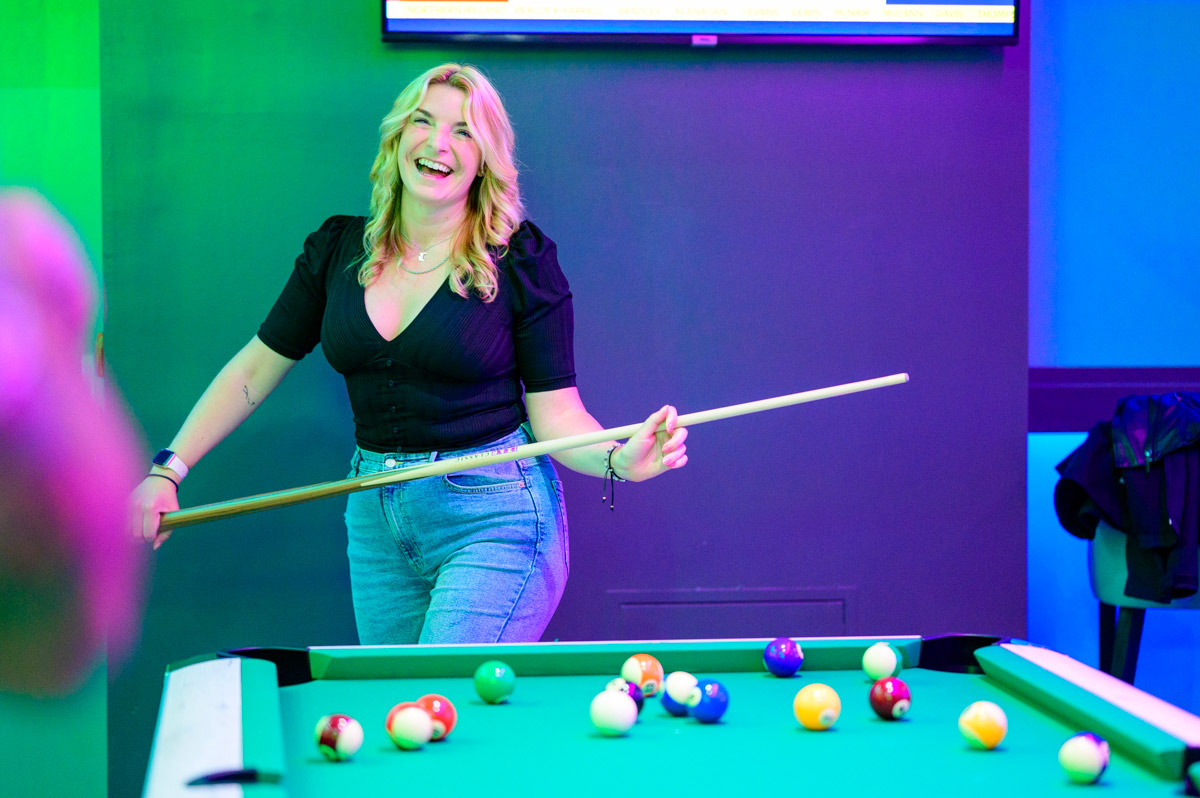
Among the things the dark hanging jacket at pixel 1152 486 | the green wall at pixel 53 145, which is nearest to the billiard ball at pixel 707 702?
the dark hanging jacket at pixel 1152 486

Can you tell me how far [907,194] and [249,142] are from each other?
5.26 ft

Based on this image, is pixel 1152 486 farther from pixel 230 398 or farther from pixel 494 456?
pixel 230 398

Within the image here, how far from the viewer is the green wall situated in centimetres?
280

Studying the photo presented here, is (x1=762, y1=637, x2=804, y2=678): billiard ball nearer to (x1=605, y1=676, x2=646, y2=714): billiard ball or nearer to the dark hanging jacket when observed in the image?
(x1=605, y1=676, x2=646, y2=714): billiard ball

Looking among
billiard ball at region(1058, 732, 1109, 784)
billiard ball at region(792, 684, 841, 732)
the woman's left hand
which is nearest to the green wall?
the woman's left hand

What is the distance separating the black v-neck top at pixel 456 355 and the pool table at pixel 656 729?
57 cm

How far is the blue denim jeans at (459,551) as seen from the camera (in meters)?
1.99

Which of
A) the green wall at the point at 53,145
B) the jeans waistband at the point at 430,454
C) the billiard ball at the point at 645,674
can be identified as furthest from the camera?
the green wall at the point at 53,145

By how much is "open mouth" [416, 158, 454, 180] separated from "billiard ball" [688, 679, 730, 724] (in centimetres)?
116

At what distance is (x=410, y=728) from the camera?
1.29 metres

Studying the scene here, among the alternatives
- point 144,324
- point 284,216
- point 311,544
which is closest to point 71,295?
point 144,324

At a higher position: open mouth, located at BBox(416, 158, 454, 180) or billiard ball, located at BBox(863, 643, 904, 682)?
open mouth, located at BBox(416, 158, 454, 180)

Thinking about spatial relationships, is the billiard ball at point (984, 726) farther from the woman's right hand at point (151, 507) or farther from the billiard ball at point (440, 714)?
the woman's right hand at point (151, 507)

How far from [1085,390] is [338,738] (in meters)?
2.56
